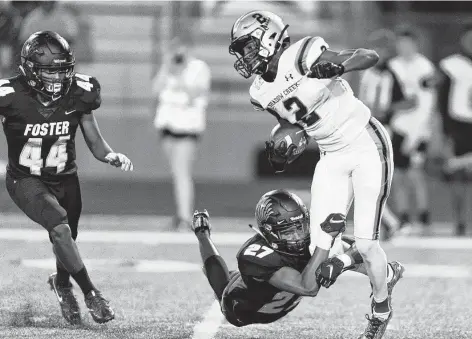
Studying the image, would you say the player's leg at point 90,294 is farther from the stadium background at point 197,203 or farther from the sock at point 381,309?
the sock at point 381,309

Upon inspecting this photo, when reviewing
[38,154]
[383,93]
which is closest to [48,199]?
[38,154]

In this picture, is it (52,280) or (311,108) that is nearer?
(311,108)

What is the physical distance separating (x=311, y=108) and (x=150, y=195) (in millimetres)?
6751

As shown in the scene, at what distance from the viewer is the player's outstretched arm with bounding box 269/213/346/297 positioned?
484cm

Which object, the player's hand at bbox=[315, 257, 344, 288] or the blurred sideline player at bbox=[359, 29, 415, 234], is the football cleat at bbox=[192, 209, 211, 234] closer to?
the player's hand at bbox=[315, 257, 344, 288]

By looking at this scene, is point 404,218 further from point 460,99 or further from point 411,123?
point 460,99

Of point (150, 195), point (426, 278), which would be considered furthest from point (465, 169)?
point (150, 195)

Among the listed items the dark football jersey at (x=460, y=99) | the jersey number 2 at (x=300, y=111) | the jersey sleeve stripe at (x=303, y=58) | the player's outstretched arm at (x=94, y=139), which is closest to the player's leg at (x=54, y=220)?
the player's outstretched arm at (x=94, y=139)

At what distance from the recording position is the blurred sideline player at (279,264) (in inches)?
192

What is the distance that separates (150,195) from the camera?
11719 millimetres

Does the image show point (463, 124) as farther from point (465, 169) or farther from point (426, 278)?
point (426, 278)

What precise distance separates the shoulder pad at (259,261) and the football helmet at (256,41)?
91cm

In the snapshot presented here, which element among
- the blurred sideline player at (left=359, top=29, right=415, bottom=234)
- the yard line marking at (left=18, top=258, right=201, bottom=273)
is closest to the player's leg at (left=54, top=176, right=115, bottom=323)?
the yard line marking at (left=18, top=258, right=201, bottom=273)

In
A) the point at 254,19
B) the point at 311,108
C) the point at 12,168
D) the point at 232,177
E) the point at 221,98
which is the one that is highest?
the point at 254,19
